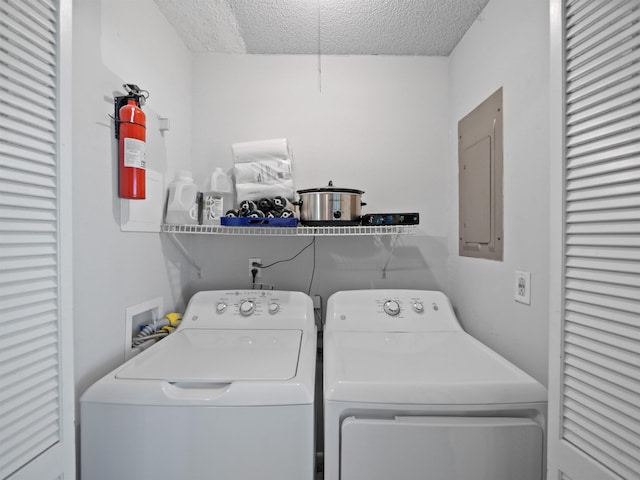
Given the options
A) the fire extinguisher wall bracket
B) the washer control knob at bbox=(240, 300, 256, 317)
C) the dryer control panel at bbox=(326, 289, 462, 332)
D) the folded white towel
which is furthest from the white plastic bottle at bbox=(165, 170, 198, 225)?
the dryer control panel at bbox=(326, 289, 462, 332)

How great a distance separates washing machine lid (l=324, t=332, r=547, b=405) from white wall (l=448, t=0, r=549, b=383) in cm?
15

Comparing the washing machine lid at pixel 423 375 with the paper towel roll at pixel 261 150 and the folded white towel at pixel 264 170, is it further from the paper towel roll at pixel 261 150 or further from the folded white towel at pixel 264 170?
the paper towel roll at pixel 261 150

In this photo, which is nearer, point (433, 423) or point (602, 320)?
point (602, 320)

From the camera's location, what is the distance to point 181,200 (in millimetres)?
1557

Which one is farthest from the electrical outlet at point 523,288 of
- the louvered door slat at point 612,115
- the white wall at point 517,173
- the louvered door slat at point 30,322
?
the louvered door slat at point 30,322

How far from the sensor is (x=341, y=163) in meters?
1.87

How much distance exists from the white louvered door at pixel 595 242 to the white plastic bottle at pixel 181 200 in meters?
1.54

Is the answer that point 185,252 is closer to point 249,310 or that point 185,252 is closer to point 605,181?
point 249,310

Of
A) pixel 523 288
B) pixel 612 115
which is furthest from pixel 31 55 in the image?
pixel 523 288

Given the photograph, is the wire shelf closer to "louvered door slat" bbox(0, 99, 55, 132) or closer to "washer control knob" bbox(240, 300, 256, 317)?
"washer control knob" bbox(240, 300, 256, 317)

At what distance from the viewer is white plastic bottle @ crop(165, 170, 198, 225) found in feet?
5.05

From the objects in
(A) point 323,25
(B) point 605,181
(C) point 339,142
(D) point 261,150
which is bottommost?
Answer: (B) point 605,181

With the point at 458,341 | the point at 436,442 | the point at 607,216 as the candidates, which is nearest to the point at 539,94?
the point at 607,216

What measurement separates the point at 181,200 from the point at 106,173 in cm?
42
